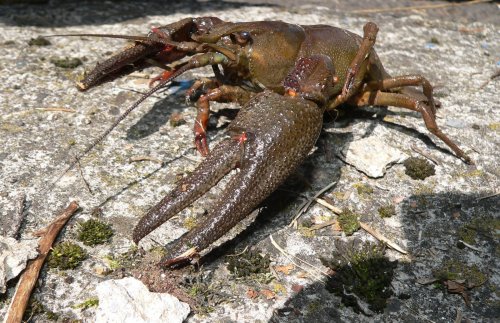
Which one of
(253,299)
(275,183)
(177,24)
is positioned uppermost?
(177,24)

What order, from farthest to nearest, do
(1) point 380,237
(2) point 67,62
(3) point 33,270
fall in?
(2) point 67,62
(1) point 380,237
(3) point 33,270

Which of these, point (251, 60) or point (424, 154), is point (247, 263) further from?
point (424, 154)

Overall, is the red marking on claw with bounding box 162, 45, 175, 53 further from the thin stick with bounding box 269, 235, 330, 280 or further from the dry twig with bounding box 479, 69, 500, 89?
the dry twig with bounding box 479, 69, 500, 89

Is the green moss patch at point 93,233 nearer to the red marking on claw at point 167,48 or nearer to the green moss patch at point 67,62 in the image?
the red marking on claw at point 167,48

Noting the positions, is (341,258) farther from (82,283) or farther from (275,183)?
(82,283)

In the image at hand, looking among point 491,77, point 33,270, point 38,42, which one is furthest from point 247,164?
point 491,77

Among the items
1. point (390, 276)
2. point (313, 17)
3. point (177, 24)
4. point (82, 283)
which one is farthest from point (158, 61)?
point (313, 17)
